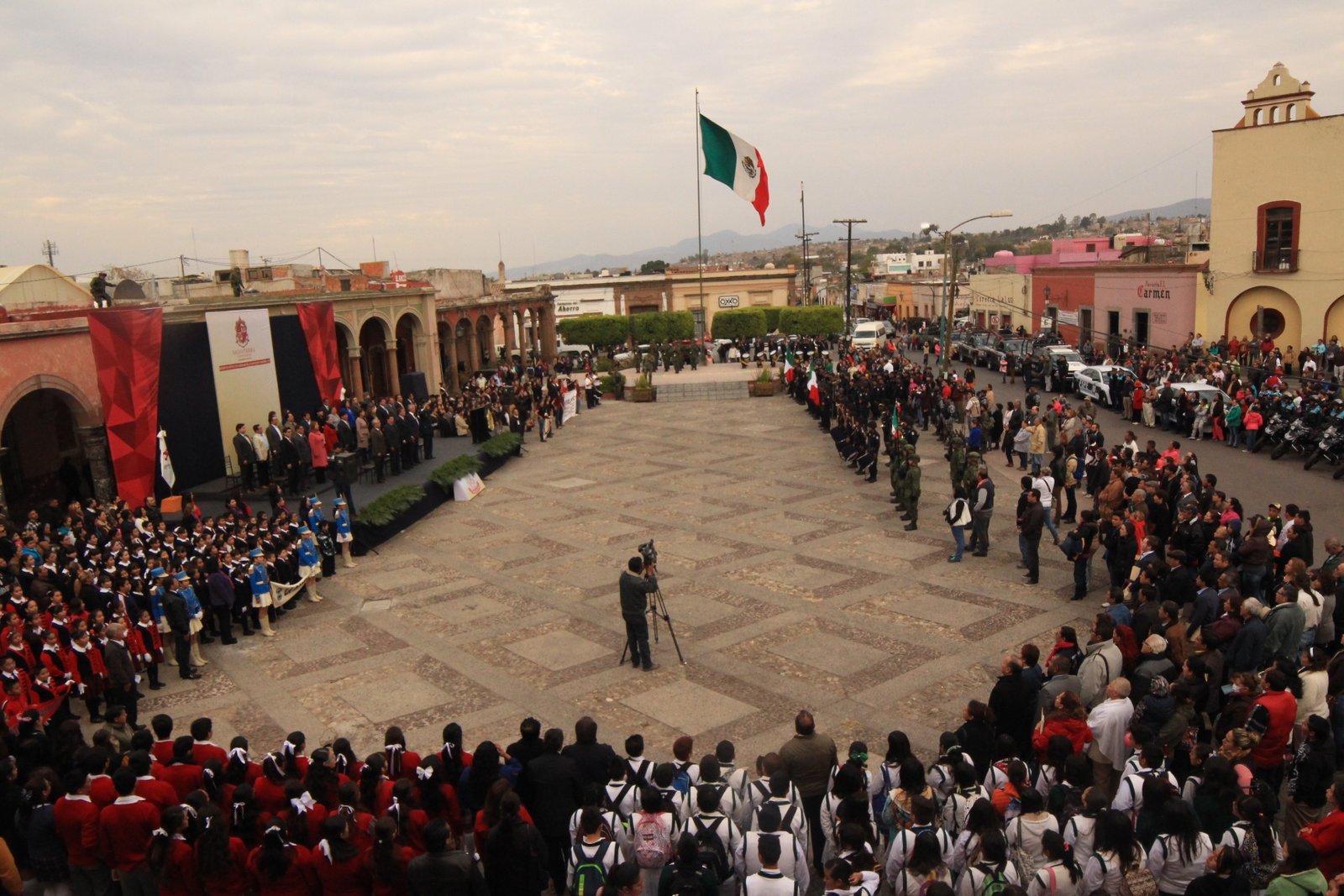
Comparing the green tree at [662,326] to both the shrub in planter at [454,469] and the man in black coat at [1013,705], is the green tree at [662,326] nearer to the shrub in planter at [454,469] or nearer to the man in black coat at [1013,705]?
the shrub in planter at [454,469]

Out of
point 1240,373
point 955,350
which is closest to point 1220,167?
point 1240,373

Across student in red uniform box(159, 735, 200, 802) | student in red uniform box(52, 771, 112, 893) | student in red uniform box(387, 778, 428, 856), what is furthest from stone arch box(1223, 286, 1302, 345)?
student in red uniform box(52, 771, 112, 893)

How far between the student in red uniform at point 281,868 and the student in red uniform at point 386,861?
0.41m

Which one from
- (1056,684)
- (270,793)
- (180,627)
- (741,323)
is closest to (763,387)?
(741,323)

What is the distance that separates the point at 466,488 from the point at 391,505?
3050 mm

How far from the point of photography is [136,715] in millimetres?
11141

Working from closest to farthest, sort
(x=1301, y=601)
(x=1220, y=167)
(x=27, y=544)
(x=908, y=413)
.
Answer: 1. (x=1301, y=601)
2. (x=27, y=544)
3. (x=908, y=413)
4. (x=1220, y=167)

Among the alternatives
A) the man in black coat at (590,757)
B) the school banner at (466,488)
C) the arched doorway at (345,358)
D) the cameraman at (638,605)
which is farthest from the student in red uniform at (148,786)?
the arched doorway at (345,358)

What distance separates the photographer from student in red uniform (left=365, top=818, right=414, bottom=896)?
19.3 feet

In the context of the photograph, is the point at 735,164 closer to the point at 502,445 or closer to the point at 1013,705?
the point at 502,445

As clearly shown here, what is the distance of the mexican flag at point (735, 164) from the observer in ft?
108

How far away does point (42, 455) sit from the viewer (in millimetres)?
21922

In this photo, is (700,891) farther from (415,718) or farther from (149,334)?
(149,334)

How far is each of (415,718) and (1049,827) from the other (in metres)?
7.24
